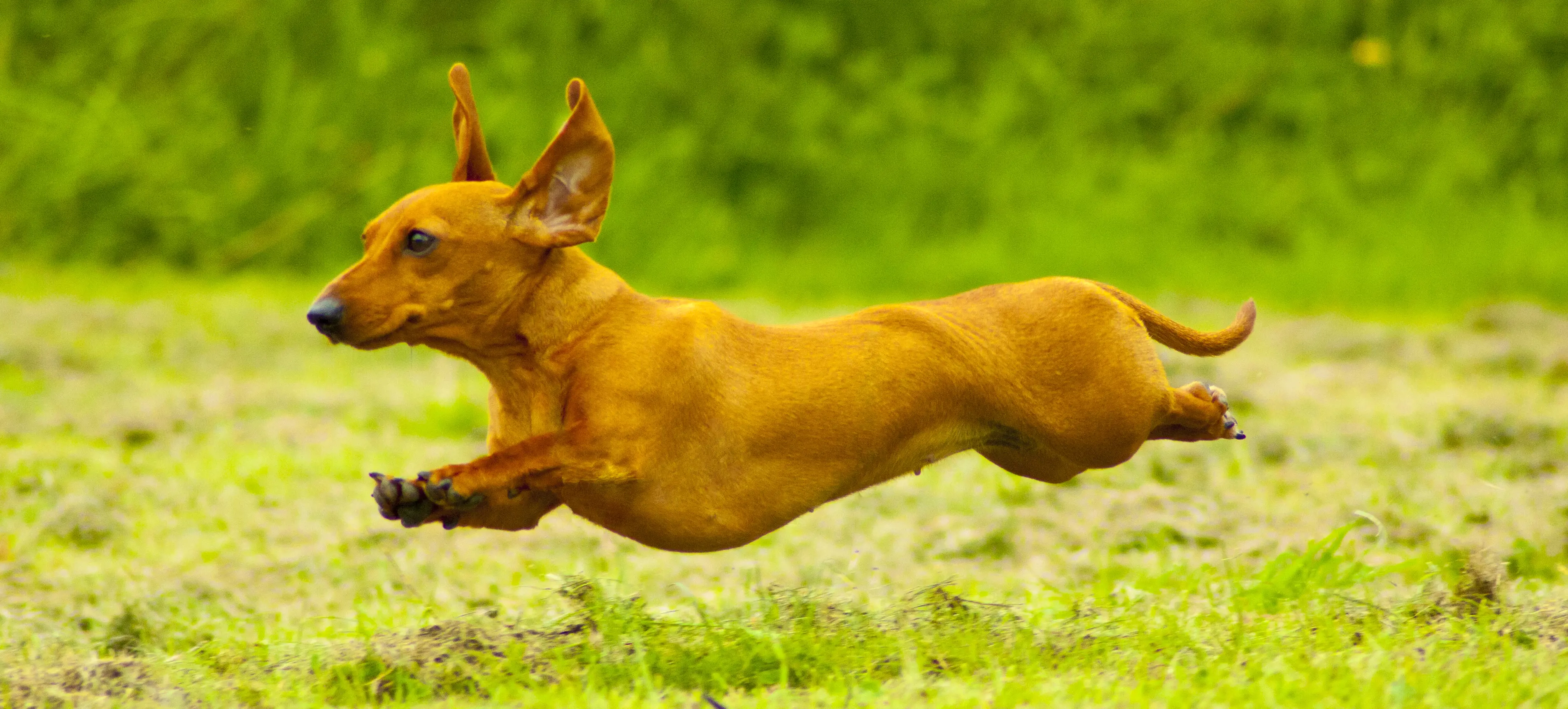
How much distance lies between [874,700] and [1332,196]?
27.4 feet

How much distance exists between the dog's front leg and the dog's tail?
2.84 ft

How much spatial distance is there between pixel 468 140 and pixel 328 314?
367 mm

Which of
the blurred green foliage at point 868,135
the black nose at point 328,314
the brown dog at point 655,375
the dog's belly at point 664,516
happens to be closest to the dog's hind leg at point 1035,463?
the brown dog at point 655,375

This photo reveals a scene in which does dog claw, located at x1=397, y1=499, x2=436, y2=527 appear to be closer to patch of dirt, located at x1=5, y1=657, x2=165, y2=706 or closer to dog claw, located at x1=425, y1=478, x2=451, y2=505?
dog claw, located at x1=425, y1=478, x2=451, y2=505

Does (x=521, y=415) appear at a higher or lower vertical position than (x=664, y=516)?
higher

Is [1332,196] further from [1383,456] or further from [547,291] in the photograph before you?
[547,291]

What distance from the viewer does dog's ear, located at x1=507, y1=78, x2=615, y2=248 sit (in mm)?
1987

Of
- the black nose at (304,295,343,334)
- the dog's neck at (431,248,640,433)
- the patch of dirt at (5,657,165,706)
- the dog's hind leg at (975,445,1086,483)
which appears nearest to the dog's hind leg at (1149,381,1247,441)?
the dog's hind leg at (975,445,1086,483)

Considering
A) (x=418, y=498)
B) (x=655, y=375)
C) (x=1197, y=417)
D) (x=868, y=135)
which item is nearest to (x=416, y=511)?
(x=418, y=498)

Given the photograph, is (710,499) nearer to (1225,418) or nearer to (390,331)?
(390,331)

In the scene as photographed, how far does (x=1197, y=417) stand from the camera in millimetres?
2230

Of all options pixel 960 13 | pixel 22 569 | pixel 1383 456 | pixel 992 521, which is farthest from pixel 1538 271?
pixel 22 569

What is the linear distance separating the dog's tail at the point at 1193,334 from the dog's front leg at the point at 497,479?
2.84 ft

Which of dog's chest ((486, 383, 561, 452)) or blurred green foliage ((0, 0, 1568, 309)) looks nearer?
dog's chest ((486, 383, 561, 452))
